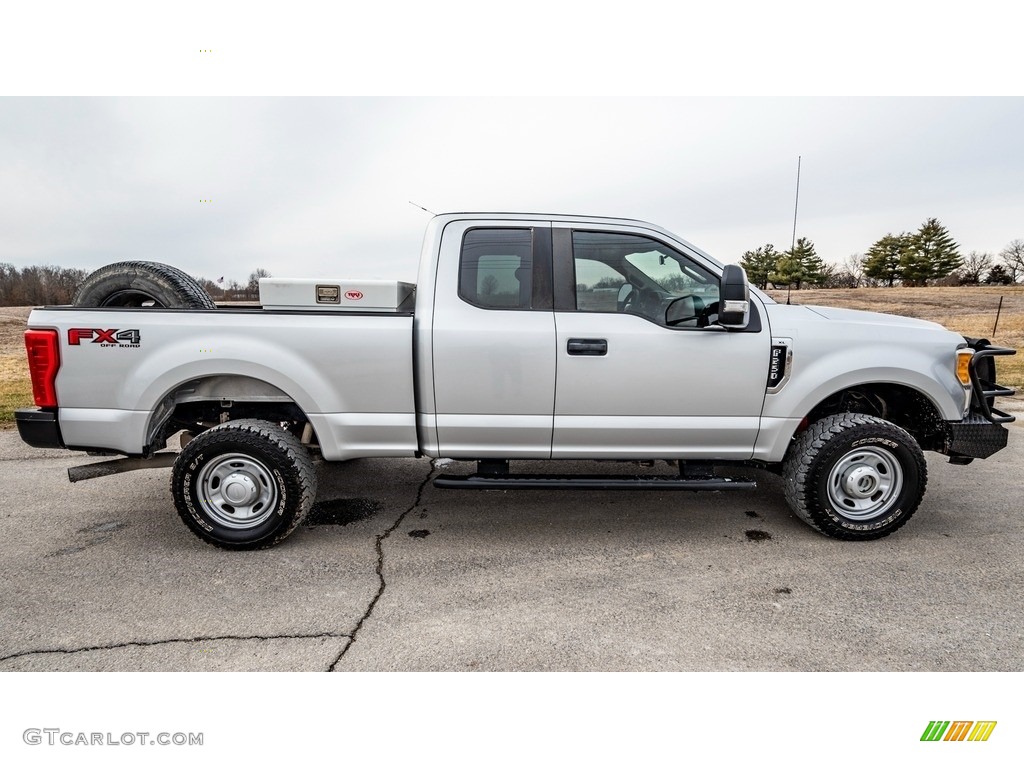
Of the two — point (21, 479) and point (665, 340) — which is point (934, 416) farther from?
point (21, 479)

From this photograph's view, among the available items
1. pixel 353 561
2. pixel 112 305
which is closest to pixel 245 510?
pixel 353 561

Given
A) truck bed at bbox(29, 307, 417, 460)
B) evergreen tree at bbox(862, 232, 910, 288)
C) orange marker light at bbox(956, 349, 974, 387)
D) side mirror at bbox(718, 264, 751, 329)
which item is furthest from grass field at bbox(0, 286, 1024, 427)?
evergreen tree at bbox(862, 232, 910, 288)

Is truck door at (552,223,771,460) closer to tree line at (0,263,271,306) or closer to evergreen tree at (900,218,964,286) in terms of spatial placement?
tree line at (0,263,271,306)

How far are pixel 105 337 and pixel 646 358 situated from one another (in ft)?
10.4

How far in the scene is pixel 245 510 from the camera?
11.4 feet

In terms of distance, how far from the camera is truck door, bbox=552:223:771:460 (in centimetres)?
337

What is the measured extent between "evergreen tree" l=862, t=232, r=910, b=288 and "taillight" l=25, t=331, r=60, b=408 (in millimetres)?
54311

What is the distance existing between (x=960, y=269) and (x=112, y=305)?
5935 centimetres

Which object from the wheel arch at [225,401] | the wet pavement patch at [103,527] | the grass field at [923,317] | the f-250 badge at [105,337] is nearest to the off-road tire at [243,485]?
the wheel arch at [225,401]

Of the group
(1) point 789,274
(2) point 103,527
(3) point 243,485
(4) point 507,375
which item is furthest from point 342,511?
(1) point 789,274

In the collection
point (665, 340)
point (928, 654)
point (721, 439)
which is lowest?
point (928, 654)

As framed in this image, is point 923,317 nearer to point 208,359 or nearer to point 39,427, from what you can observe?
point 208,359

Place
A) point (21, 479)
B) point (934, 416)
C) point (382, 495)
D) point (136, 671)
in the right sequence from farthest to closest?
point (21, 479) < point (382, 495) < point (934, 416) < point (136, 671)

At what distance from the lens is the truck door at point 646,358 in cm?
337
